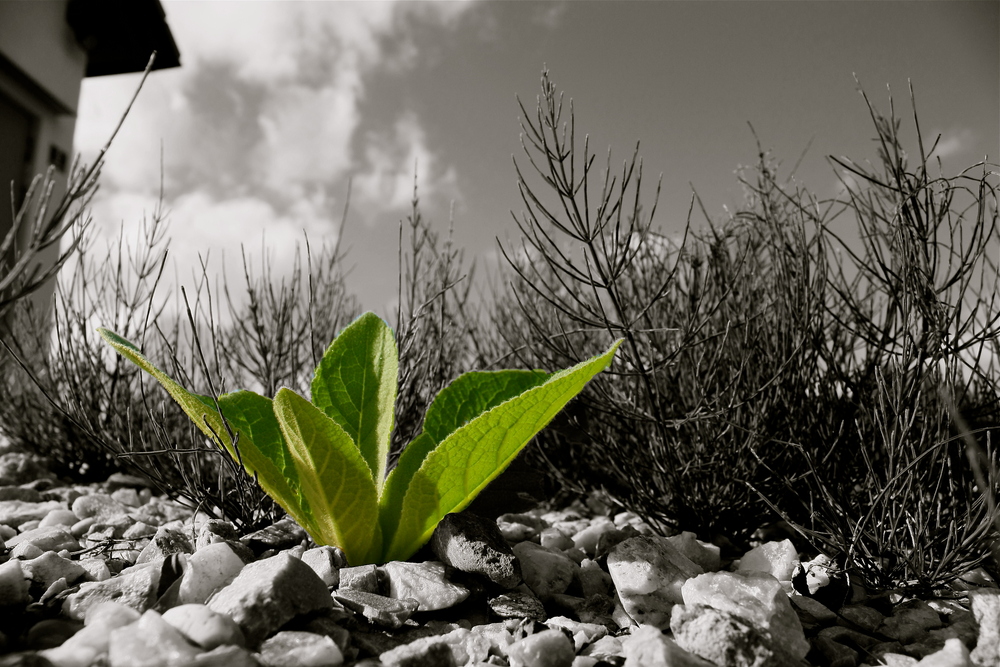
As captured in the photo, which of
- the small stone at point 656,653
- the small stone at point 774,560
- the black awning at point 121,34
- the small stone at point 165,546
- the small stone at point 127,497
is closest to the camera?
the small stone at point 656,653

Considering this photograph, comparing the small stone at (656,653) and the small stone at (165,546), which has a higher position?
the small stone at (165,546)

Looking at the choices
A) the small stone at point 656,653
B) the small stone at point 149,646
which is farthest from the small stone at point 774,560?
the small stone at point 149,646

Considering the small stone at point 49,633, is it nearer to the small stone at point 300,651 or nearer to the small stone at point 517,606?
the small stone at point 300,651

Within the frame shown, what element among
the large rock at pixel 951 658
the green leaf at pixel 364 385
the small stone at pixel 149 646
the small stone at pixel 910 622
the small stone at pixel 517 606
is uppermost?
the green leaf at pixel 364 385

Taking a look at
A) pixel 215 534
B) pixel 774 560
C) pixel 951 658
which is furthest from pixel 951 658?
pixel 215 534

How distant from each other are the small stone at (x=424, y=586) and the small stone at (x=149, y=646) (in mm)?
431

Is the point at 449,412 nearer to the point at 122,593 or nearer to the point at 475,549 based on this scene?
the point at 475,549

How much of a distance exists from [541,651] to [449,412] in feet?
2.01

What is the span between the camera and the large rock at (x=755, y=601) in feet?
3.86

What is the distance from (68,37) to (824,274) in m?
8.71

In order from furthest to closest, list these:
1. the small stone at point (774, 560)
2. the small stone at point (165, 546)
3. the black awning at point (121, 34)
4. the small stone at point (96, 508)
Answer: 1. the black awning at point (121, 34)
2. the small stone at point (96, 508)
3. the small stone at point (774, 560)
4. the small stone at point (165, 546)

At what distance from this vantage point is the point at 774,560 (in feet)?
5.24

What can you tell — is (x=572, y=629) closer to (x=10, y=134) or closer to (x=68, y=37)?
(x=10, y=134)

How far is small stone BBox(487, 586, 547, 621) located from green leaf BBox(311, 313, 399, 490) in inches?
15.2
